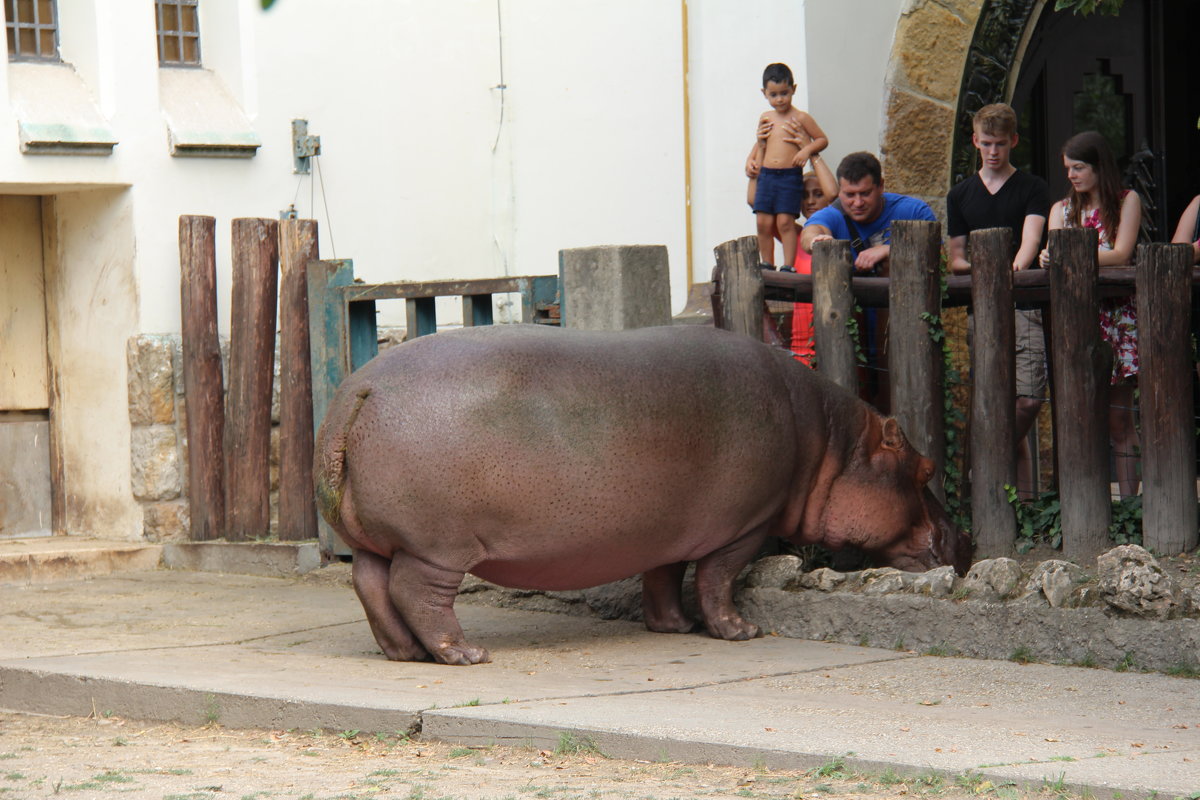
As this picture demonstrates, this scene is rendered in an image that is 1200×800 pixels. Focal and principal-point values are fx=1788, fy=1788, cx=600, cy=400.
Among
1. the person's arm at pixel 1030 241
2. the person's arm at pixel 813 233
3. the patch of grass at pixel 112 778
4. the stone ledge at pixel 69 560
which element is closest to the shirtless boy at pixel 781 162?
the person's arm at pixel 813 233

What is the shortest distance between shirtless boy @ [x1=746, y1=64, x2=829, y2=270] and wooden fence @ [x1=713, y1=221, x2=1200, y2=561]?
6.93 feet

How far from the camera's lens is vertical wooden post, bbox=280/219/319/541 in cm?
861

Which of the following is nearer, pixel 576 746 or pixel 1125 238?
pixel 576 746

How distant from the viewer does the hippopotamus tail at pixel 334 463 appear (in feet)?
18.9

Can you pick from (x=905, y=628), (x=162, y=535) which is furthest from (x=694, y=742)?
(x=162, y=535)

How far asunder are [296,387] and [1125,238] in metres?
3.92

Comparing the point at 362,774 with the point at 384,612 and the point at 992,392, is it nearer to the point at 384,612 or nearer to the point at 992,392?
the point at 384,612

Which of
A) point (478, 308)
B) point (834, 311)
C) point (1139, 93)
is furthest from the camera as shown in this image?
point (1139, 93)

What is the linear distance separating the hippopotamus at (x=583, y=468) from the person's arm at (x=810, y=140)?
2.75 m

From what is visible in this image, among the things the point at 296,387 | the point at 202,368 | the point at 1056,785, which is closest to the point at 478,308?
the point at 296,387

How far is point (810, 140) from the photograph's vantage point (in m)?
9.06

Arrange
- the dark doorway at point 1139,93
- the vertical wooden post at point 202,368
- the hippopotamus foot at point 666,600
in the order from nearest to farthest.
A: 1. the hippopotamus foot at point 666,600
2. the vertical wooden post at point 202,368
3. the dark doorway at point 1139,93

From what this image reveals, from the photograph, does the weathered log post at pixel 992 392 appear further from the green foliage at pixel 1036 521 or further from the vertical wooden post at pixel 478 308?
the vertical wooden post at pixel 478 308

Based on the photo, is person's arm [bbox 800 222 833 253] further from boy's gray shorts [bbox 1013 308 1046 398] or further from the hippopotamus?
the hippopotamus
